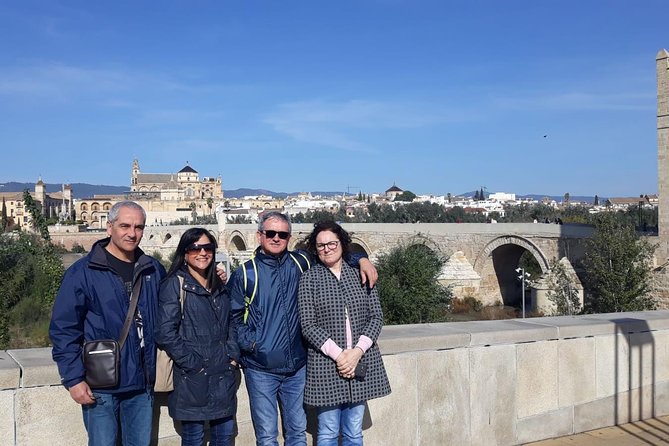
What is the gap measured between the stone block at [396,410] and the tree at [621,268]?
46.5 ft

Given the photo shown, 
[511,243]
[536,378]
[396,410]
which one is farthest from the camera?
[511,243]

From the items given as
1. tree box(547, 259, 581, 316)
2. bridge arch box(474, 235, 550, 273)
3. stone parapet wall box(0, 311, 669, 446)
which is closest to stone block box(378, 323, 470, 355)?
stone parapet wall box(0, 311, 669, 446)

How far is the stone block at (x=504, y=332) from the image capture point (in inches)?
123

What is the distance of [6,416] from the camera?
2.18m

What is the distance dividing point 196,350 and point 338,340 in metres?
0.54

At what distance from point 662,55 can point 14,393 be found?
18.2 meters

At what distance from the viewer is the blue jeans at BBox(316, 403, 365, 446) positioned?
8.38 ft

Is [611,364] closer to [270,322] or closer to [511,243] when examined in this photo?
[270,322]

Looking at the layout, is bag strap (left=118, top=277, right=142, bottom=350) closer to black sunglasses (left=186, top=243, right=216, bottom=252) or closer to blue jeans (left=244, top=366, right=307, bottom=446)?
black sunglasses (left=186, top=243, right=216, bottom=252)

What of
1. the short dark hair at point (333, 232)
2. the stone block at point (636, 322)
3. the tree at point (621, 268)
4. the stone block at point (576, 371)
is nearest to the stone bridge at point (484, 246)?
the tree at point (621, 268)

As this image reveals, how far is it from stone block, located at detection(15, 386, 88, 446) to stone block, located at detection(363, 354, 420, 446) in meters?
1.22

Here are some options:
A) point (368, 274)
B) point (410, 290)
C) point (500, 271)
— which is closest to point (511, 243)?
point (500, 271)

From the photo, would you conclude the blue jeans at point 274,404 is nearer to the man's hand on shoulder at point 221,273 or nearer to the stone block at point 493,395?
the man's hand on shoulder at point 221,273

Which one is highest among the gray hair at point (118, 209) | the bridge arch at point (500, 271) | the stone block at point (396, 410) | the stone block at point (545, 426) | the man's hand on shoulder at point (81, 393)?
the gray hair at point (118, 209)
